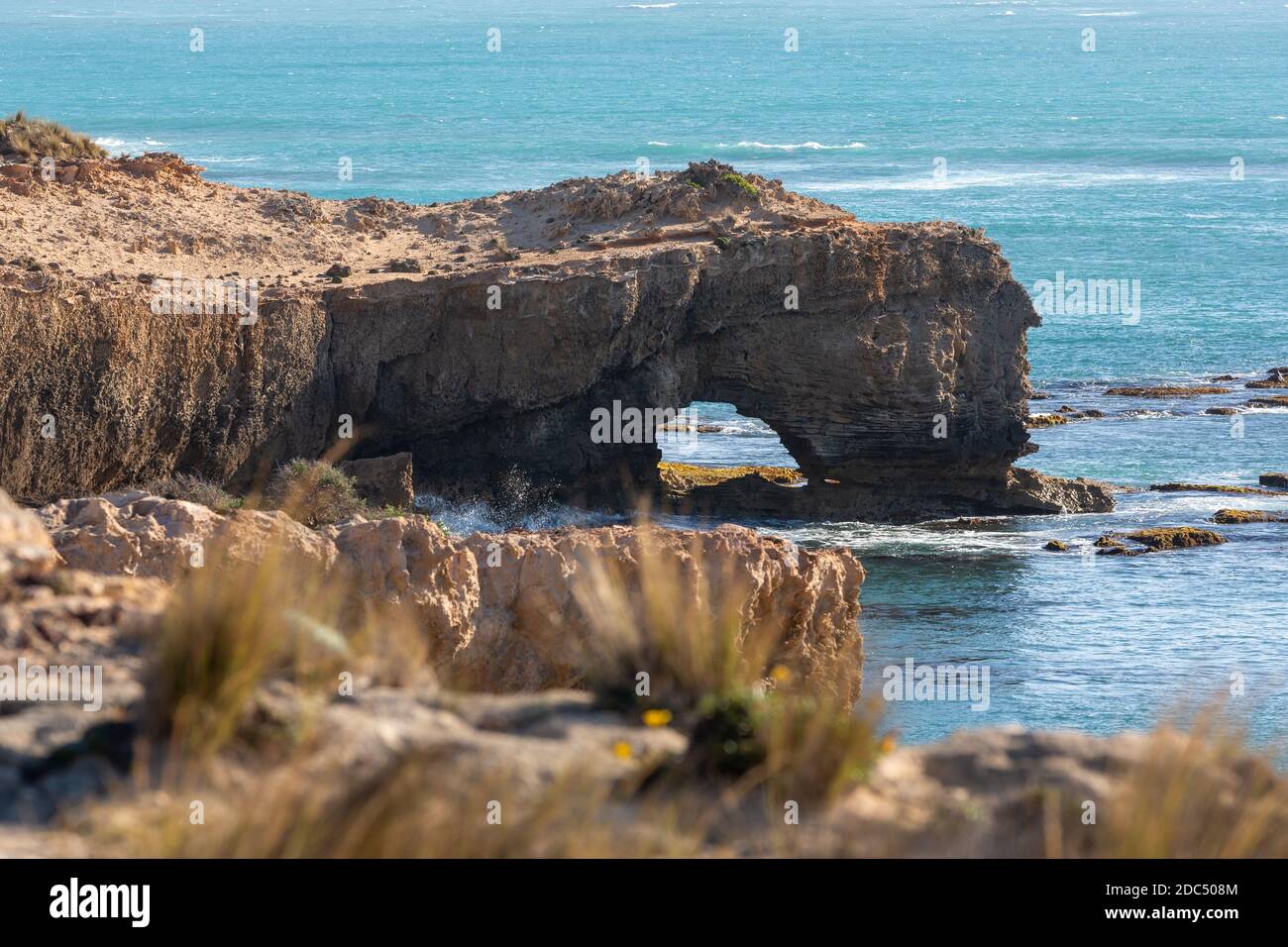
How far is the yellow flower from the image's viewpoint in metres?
9.40

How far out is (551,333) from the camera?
146 ft

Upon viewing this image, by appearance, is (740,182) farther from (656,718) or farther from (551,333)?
(656,718)

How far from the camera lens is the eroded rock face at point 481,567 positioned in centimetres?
1983

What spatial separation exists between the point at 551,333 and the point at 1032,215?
68.2 meters

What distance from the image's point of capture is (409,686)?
9.95 meters

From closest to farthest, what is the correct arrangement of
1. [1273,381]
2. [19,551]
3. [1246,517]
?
[19,551], [1246,517], [1273,381]

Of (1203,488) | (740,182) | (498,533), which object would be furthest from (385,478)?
(1203,488)

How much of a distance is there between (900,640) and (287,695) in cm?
2855

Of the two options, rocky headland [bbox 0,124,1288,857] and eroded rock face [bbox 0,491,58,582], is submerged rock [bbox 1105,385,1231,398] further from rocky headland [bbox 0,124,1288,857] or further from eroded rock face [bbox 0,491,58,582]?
eroded rock face [bbox 0,491,58,582]

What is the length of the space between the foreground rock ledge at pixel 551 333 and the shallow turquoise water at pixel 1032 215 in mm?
2984

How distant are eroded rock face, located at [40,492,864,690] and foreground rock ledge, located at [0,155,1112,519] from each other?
1723 cm

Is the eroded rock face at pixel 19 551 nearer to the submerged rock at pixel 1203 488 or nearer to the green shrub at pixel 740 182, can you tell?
the green shrub at pixel 740 182

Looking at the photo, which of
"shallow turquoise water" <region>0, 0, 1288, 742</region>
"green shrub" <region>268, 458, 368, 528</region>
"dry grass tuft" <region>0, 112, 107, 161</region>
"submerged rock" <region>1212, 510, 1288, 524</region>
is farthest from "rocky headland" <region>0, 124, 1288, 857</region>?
"shallow turquoise water" <region>0, 0, 1288, 742</region>
